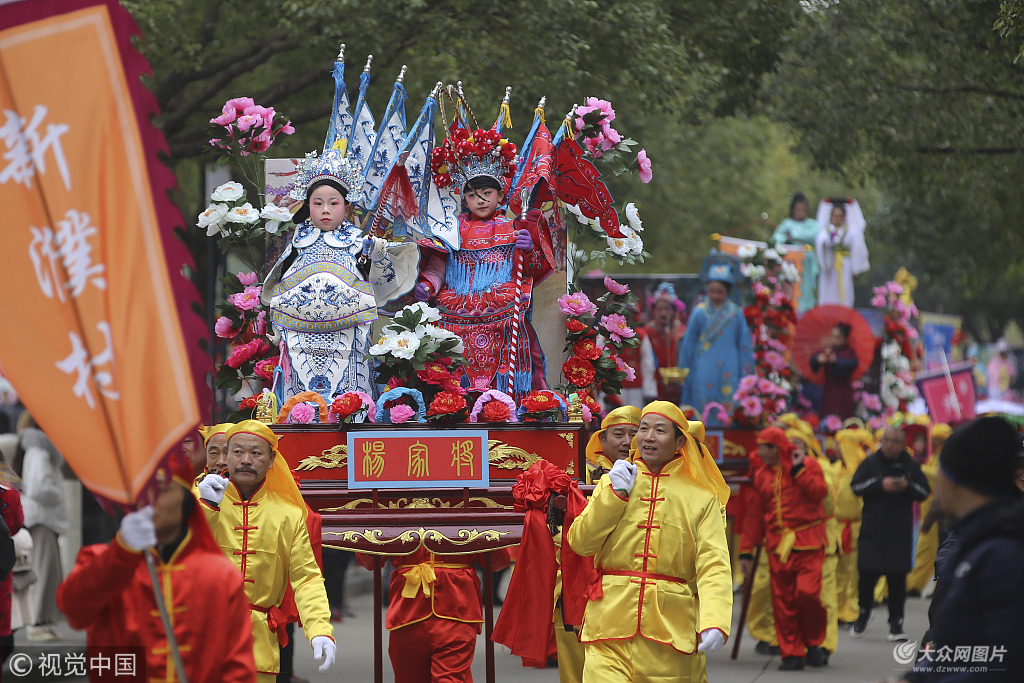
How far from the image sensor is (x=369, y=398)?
8875 millimetres

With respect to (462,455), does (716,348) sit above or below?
above

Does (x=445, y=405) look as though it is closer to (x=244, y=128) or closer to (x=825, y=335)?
(x=244, y=128)

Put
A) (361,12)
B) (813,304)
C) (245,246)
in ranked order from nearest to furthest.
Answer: (245,246)
(361,12)
(813,304)

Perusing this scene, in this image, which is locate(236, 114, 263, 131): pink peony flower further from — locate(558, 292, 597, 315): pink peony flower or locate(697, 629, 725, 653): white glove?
locate(697, 629, 725, 653): white glove

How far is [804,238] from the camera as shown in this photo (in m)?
20.1

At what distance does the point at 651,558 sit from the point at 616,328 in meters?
3.37

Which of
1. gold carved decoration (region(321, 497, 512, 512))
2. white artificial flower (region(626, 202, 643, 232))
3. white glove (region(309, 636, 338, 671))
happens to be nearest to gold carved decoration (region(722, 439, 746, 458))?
white artificial flower (region(626, 202, 643, 232))

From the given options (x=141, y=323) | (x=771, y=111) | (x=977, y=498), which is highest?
(x=771, y=111)

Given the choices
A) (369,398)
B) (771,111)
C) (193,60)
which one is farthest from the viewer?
(771,111)

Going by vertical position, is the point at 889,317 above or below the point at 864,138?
below

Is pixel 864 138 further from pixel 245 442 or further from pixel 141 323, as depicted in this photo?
pixel 141 323

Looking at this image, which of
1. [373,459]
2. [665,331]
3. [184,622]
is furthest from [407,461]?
[665,331]

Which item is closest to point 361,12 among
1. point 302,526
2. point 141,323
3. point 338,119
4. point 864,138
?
point 338,119

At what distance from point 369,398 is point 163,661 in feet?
15.1
